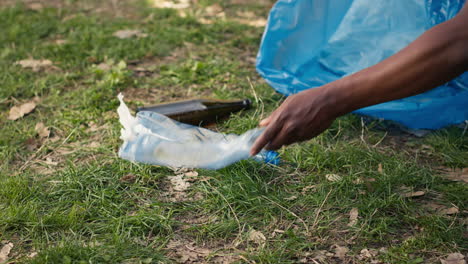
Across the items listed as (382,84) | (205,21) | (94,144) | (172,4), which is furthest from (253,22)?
(382,84)

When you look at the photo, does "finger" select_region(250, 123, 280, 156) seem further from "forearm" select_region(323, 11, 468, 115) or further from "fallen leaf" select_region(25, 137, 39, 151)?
"fallen leaf" select_region(25, 137, 39, 151)

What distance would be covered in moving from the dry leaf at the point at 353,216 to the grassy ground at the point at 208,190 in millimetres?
15

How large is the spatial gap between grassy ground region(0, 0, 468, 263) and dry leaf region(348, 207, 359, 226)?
15mm

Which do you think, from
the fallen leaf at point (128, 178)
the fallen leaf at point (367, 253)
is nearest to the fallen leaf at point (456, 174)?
the fallen leaf at point (367, 253)

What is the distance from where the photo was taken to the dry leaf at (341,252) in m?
2.01

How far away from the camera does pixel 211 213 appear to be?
7.45ft

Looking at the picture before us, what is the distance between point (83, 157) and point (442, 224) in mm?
1875

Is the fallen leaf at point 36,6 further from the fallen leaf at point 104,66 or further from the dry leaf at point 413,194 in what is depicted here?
the dry leaf at point 413,194

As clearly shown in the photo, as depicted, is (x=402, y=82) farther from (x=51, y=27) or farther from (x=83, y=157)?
(x=51, y=27)

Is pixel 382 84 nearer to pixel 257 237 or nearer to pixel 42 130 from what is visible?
pixel 257 237

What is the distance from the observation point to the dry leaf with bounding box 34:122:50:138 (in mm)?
2953

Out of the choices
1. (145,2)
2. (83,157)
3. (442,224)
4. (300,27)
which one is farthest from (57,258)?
(145,2)

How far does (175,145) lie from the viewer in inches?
93.4

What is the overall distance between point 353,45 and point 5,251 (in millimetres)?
2462
